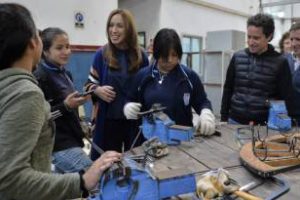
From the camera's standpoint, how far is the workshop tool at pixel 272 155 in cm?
111

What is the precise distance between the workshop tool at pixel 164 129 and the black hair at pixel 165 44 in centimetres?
29

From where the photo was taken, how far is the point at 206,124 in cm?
163

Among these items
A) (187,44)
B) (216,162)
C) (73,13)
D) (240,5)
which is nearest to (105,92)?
(216,162)

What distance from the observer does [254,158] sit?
1.20m

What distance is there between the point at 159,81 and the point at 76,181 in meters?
0.99

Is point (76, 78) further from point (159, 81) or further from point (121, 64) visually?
point (159, 81)

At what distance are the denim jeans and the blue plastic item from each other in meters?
0.31

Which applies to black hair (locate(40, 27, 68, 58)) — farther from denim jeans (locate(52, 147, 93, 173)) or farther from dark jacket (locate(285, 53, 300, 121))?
dark jacket (locate(285, 53, 300, 121))

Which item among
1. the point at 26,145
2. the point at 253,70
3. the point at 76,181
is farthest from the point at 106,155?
the point at 253,70

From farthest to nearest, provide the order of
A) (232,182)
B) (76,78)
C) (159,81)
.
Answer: (76,78)
(159,81)
(232,182)

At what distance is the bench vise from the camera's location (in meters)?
0.84

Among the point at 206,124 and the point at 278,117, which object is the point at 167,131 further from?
the point at 278,117

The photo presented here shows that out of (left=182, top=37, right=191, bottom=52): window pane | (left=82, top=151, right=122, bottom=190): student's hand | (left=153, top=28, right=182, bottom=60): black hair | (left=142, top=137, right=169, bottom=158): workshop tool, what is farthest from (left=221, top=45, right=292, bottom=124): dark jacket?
(left=182, top=37, right=191, bottom=52): window pane

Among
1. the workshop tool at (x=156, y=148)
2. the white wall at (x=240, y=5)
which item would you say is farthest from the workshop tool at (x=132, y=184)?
the white wall at (x=240, y=5)
